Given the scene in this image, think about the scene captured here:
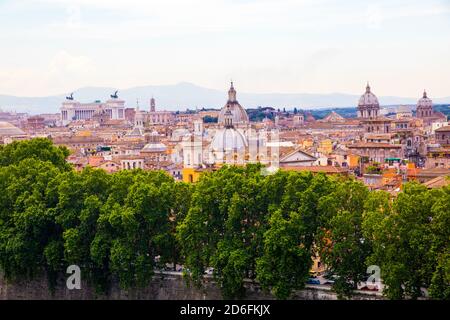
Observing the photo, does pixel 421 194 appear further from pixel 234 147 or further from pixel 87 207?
pixel 234 147

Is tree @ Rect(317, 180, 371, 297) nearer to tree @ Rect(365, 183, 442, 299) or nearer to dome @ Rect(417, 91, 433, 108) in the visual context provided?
tree @ Rect(365, 183, 442, 299)

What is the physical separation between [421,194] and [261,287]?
171 inches

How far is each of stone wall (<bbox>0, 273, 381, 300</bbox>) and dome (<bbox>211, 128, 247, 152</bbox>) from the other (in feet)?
99.2

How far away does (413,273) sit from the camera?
19984 millimetres

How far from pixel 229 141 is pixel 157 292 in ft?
107

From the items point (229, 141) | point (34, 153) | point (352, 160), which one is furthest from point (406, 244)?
point (352, 160)

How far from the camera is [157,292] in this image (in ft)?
78.0

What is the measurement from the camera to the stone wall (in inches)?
854

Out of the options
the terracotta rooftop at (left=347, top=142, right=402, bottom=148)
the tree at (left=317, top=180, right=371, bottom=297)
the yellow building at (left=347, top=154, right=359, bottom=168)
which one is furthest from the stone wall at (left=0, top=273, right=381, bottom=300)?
the terracotta rooftop at (left=347, top=142, right=402, bottom=148)

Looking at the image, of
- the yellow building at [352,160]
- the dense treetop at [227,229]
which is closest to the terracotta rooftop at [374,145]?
the yellow building at [352,160]

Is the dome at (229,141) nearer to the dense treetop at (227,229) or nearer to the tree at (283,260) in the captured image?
the dense treetop at (227,229)
